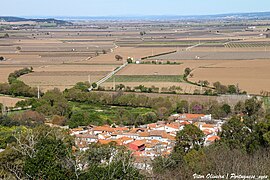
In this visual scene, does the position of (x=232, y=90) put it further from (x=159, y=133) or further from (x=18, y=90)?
(x=18, y=90)

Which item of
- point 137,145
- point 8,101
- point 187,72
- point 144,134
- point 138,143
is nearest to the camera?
point 137,145

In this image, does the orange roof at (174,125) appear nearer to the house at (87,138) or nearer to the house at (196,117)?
the house at (196,117)

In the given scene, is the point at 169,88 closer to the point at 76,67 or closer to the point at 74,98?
the point at 74,98

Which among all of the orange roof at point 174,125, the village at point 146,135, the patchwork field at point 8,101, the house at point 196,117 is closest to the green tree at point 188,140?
the village at point 146,135

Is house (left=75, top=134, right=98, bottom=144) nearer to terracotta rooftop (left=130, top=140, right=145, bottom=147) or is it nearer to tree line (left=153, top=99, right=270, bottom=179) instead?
terracotta rooftop (left=130, top=140, right=145, bottom=147)

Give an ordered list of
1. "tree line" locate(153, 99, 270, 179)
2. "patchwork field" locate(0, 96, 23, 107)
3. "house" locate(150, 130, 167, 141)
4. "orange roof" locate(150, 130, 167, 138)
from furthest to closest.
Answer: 1. "patchwork field" locate(0, 96, 23, 107)
2. "orange roof" locate(150, 130, 167, 138)
3. "house" locate(150, 130, 167, 141)
4. "tree line" locate(153, 99, 270, 179)

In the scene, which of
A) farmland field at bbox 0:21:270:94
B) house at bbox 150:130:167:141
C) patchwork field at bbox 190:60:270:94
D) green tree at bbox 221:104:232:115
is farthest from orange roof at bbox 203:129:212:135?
farmland field at bbox 0:21:270:94

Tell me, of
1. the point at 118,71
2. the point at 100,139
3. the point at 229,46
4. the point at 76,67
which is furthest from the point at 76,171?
the point at 229,46

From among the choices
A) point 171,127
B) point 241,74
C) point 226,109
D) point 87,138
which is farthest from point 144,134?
point 241,74
